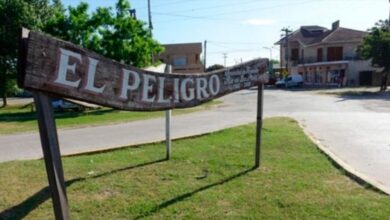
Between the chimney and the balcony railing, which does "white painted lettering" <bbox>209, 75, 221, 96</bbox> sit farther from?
the chimney

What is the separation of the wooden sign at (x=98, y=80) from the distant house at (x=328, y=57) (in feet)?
159

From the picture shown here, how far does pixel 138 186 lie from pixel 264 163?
2.38 metres

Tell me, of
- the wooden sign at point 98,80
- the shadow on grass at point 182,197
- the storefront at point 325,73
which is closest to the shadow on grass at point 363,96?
the storefront at point 325,73

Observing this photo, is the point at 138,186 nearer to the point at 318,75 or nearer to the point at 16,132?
the point at 16,132

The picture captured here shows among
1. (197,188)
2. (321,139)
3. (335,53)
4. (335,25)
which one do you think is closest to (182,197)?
(197,188)

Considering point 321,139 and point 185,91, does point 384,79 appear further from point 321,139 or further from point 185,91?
point 185,91

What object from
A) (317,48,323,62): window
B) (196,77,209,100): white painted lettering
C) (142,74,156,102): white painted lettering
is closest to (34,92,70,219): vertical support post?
(142,74,156,102): white painted lettering

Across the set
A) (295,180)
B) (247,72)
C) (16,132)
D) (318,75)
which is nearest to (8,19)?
(16,132)

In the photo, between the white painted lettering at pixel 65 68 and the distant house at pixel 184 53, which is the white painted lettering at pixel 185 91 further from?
the distant house at pixel 184 53

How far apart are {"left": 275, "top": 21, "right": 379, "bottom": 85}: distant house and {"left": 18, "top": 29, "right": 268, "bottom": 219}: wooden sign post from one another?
49215 millimetres

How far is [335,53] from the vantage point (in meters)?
60.6

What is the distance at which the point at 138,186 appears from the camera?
6.27 metres

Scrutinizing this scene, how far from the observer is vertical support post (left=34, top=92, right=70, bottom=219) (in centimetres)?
369

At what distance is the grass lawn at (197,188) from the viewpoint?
5.17 metres
